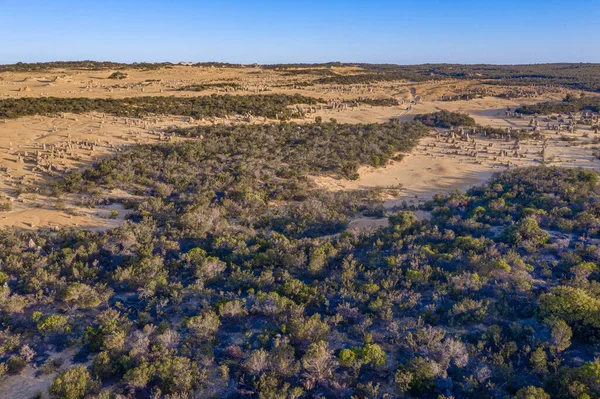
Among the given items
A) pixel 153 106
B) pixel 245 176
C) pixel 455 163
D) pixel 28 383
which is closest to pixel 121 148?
pixel 245 176

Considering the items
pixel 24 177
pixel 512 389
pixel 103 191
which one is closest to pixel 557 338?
pixel 512 389

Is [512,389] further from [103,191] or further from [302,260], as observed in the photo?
[103,191]

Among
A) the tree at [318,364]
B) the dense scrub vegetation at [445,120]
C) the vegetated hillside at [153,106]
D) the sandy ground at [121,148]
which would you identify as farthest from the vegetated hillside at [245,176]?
the dense scrub vegetation at [445,120]

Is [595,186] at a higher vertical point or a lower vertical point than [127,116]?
lower

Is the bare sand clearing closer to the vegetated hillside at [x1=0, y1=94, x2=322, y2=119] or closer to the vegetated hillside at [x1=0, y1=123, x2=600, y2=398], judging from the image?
the vegetated hillside at [x1=0, y1=123, x2=600, y2=398]

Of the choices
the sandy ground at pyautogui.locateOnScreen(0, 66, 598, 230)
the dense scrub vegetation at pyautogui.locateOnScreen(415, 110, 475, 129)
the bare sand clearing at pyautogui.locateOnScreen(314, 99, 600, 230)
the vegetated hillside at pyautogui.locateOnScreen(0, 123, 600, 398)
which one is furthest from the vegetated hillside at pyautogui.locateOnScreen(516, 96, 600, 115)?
the vegetated hillside at pyautogui.locateOnScreen(0, 123, 600, 398)

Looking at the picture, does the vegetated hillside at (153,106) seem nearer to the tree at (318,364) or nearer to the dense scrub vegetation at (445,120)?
the dense scrub vegetation at (445,120)
